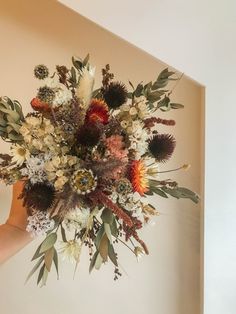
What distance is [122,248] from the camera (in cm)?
188

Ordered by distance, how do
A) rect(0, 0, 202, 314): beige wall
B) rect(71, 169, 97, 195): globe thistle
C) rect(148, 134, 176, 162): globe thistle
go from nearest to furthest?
rect(71, 169, 97, 195): globe thistle → rect(148, 134, 176, 162): globe thistle → rect(0, 0, 202, 314): beige wall

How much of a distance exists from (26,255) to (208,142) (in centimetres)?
103

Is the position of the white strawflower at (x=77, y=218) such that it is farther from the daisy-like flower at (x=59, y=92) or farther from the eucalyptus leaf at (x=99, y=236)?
the daisy-like flower at (x=59, y=92)

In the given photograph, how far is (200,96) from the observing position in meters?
1.97

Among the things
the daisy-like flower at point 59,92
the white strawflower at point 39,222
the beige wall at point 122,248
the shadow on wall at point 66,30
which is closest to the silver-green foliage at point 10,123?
the daisy-like flower at point 59,92

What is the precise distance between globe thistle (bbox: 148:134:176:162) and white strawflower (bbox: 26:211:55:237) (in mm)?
367

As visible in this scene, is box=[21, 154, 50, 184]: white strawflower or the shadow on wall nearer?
box=[21, 154, 50, 184]: white strawflower

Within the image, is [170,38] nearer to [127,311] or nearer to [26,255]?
[26,255]

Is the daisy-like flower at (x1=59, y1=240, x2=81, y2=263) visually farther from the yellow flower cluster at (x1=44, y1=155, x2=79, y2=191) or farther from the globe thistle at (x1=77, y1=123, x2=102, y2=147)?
the globe thistle at (x1=77, y1=123, x2=102, y2=147)

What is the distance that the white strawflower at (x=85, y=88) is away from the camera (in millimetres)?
1095

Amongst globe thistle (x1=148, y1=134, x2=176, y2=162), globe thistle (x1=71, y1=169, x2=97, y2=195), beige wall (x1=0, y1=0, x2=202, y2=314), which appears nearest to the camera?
globe thistle (x1=71, y1=169, x2=97, y2=195)

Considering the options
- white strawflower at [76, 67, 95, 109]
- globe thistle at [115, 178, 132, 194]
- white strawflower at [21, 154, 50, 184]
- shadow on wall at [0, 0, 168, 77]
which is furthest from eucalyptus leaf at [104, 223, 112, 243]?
shadow on wall at [0, 0, 168, 77]

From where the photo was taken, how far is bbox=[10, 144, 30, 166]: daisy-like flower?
1.06 metres

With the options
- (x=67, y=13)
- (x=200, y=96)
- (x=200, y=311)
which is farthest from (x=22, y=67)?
(x=200, y=311)
